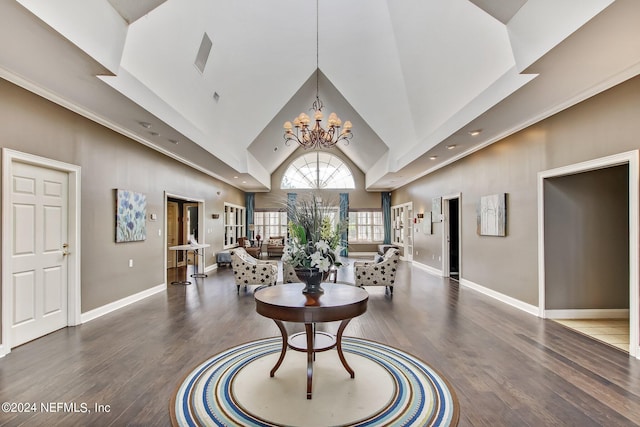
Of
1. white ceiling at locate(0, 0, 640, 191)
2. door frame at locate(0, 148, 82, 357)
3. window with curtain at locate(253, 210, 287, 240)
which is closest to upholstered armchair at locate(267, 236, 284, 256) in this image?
window with curtain at locate(253, 210, 287, 240)

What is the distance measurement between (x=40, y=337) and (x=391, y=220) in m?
11.6

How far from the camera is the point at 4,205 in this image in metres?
3.12

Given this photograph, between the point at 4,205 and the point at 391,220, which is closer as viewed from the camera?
the point at 4,205

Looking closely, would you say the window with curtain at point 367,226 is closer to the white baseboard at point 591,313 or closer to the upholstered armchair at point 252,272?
the upholstered armchair at point 252,272

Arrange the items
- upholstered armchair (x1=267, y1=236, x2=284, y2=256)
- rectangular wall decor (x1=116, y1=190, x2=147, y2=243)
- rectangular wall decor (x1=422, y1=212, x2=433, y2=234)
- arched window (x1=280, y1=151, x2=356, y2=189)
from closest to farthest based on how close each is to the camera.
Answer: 1. rectangular wall decor (x1=116, y1=190, x2=147, y2=243)
2. rectangular wall decor (x1=422, y1=212, x2=433, y2=234)
3. upholstered armchair (x1=267, y1=236, x2=284, y2=256)
4. arched window (x1=280, y1=151, x2=356, y2=189)

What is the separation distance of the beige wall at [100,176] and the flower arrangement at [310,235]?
3.05 m

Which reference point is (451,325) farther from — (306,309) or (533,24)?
(533,24)

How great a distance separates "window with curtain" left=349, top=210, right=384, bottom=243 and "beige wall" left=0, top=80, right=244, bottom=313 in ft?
27.0

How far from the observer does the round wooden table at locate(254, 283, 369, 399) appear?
230 cm

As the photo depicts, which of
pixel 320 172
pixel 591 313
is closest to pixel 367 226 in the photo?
pixel 320 172

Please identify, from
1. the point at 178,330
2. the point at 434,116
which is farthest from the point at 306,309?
the point at 434,116

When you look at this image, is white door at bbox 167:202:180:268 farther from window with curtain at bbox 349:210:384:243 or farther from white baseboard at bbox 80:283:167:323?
window with curtain at bbox 349:210:384:243

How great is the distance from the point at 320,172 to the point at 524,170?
9.29 m

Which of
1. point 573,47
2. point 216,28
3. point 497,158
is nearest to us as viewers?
point 573,47
